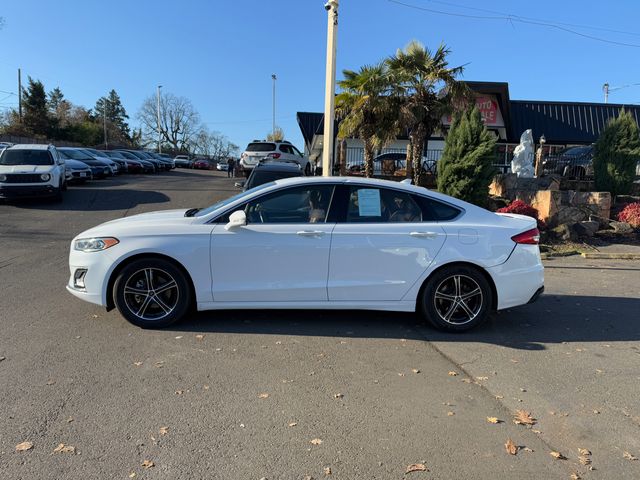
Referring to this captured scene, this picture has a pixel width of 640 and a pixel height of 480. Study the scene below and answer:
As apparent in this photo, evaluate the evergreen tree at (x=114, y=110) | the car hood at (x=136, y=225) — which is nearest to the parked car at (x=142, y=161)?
the car hood at (x=136, y=225)

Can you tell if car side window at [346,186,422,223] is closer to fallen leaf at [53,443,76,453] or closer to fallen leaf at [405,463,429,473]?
fallen leaf at [405,463,429,473]

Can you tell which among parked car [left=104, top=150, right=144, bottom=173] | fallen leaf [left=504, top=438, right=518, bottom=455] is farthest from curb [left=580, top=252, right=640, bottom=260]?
parked car [left=104, top=150, right=144, bottom=173]

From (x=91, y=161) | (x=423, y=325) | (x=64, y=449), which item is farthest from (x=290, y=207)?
Answer: (x=91, y=161)

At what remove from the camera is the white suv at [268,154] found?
21.8m

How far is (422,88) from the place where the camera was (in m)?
15.4

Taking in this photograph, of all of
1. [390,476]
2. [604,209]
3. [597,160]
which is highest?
[597,160]

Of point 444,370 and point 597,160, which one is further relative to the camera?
point 597,160

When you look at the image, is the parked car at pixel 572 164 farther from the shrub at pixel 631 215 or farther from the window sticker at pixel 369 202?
the window sticker at pixel 369 202

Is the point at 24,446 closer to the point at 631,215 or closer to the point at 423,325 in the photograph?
the point at 423,325

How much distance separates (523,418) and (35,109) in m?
69.3

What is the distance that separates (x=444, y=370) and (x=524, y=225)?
78.0 inches

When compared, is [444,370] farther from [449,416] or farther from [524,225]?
[524,225]

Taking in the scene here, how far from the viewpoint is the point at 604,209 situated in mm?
12727

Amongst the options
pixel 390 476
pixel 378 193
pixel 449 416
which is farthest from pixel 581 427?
pixel 378 193
